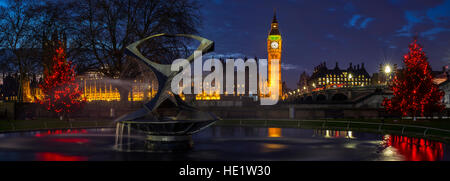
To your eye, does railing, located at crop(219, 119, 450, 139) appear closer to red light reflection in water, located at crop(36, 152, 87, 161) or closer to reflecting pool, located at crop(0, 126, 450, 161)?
reflecting pool, located at crop(0, 126, 450, 161)

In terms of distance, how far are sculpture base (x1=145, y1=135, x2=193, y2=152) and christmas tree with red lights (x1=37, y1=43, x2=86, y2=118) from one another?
2214 centimetres

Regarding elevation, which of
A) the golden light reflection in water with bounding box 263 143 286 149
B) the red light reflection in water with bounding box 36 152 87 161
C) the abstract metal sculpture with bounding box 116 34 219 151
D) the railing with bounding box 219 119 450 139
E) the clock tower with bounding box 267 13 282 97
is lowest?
the golden light reflection in water with bounding box 263 143 286 149

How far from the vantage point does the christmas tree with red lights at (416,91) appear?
37125mm

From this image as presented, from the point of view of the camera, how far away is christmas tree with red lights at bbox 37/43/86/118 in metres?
36.9

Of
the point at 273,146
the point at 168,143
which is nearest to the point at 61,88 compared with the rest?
the point at 168,143

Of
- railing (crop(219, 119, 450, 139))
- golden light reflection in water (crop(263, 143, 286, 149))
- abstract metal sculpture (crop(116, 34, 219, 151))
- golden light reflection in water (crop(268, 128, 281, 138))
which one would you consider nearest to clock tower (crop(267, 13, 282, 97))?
railing (crop(219, 119, 450, 139))

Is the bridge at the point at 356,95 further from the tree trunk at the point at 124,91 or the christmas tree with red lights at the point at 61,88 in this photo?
the christmas tree with red lights at the point at 61,88

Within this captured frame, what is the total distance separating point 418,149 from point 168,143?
36.2 ft

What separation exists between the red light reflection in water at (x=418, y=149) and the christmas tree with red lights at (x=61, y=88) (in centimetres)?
2877

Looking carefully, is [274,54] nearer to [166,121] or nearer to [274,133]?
[274,133]

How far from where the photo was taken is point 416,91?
37.6 meters
